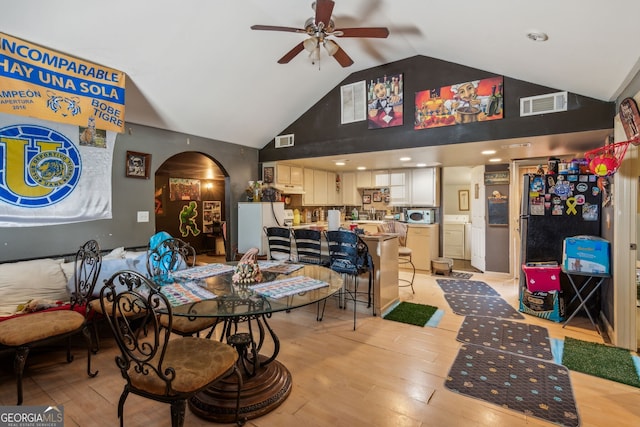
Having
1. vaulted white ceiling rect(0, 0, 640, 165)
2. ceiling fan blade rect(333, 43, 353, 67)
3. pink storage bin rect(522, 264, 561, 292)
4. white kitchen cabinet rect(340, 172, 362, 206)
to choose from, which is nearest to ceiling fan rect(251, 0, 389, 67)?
ceiling fan blade rect(333, 43, 353, 67)

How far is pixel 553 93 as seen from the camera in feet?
10.9

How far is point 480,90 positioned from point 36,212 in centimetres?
483

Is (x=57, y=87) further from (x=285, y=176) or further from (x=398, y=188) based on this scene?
(x=398, y=188)

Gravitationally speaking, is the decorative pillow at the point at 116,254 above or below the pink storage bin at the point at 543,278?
above

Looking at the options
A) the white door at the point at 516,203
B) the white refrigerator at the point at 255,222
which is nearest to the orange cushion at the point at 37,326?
the white refrigerator at the point at 255,222

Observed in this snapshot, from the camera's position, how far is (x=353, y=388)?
220cm

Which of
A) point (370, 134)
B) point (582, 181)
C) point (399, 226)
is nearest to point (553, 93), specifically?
point (582, 181)

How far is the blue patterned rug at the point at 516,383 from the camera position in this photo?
198cm

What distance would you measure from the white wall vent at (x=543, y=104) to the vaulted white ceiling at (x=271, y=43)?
0.10m

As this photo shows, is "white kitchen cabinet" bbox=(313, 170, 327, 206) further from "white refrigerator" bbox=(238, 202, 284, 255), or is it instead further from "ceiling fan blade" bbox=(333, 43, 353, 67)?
"ceiling fan blade" bbox=(333, 43, 353, 67)

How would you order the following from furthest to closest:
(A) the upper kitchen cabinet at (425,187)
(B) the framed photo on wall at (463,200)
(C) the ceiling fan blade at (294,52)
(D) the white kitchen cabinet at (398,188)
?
1. (B) the framed photo on wall at (463,200)
2. (D) the white kitchen cabinet at (398,188)
3. (A) the upper kitchen cabinet at (425,187)
4. (C) the ceiling fan blade at (294,52)

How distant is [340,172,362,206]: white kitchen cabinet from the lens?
7.09 metres

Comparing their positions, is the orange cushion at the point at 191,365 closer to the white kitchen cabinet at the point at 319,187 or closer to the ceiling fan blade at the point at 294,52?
the ceiling fan blade at the point at 294,52

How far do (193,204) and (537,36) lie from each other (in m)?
7.35
